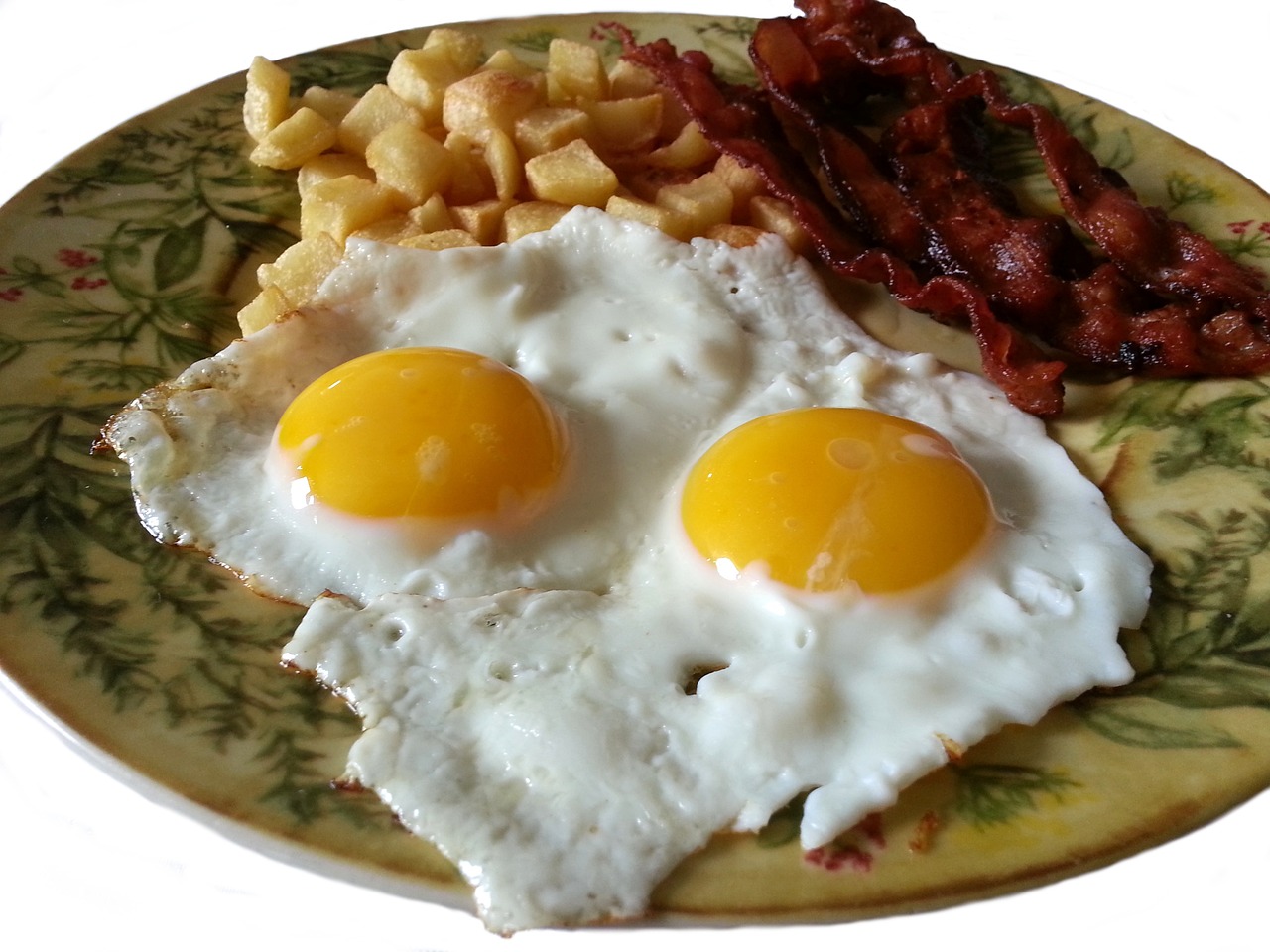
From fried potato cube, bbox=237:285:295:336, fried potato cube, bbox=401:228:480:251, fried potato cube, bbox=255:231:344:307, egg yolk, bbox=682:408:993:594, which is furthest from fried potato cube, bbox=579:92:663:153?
egg yolk, bbox=682:408:993:594

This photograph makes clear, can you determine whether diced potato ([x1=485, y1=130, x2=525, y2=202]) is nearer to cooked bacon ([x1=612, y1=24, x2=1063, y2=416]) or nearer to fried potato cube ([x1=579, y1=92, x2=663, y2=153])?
fried potato cube ([x1=579, y1=92, x2=663, y2=153])

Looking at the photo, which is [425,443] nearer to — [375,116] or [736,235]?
[736,235]

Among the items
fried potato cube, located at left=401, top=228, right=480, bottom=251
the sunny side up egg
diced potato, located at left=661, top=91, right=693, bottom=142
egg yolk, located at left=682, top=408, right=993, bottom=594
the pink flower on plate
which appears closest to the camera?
the sunny side up egg

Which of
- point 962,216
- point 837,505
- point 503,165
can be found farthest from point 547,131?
point 837,505

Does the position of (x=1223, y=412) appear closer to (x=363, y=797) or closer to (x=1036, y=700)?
→ (x=1036, y=700)

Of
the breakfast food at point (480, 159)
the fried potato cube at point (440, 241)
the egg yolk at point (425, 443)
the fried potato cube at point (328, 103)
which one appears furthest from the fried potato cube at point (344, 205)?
the egg yolk at point (425, 443)

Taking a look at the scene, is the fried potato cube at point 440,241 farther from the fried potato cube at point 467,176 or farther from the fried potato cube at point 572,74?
the fried potato cube at point 572,74
